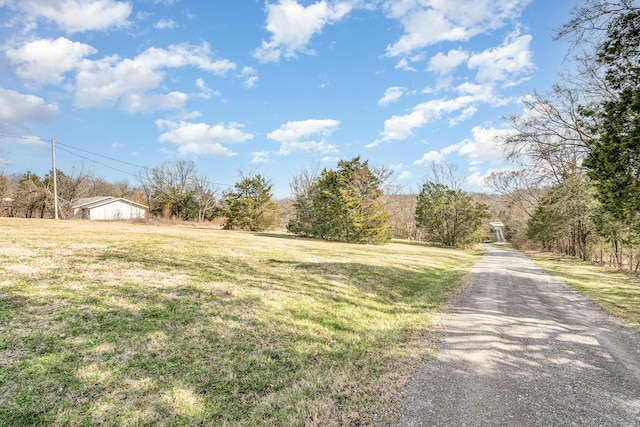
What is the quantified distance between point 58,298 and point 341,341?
16.6 ft

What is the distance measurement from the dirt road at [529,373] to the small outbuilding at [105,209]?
4681cm

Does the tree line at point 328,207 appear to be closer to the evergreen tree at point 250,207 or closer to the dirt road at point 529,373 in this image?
the evergreen tree at point 250,207

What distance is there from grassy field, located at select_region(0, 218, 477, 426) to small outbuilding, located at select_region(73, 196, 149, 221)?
134 ft

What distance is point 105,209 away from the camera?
4372 cm

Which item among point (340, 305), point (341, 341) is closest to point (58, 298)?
point (341, 341)

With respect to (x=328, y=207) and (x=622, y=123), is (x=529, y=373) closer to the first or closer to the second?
(x=622, y=123)

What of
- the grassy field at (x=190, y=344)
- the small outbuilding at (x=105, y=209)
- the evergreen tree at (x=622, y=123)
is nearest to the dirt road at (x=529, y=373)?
the grassy field at (x=190, y=344)

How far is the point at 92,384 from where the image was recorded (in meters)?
3.25

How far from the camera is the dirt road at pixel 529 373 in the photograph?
3.11 metres

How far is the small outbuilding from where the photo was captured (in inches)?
1635

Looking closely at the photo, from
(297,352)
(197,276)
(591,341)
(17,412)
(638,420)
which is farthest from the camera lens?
(197,276)

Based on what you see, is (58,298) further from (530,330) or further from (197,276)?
(530,330)

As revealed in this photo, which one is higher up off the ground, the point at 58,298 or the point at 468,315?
the point at 58,298

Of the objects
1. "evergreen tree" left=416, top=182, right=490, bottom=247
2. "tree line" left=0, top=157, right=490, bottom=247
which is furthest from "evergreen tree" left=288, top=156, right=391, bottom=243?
"evergreen tree" left=416, top=182, right=490, bottom=247
